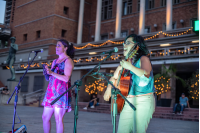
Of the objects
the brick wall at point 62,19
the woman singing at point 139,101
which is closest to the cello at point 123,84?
the woman singing at point 139,101

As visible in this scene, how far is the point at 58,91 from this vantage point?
3.58 m

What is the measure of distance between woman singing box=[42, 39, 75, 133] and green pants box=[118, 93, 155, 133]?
1.05 metres

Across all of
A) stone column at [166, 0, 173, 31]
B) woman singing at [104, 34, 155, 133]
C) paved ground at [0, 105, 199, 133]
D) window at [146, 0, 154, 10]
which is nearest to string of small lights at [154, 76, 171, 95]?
paved ground at [0, 105, 199, 133]

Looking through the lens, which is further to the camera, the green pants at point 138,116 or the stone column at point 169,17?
the stone column at point 169,17

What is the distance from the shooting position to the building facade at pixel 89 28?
883 inches

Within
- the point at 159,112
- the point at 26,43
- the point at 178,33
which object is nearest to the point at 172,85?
the point at 159,112

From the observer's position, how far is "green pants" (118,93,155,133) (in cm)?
282

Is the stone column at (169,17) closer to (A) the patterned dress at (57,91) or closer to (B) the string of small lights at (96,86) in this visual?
(B) the string of small lights at (96,86)

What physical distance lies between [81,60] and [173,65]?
9.70m

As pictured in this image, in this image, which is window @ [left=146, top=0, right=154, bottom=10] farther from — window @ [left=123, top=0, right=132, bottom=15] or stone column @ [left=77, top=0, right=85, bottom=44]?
stone column @ [left=77, top=0, right=85, bottom=44]

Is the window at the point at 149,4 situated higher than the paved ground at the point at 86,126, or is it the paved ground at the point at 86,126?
the window at the point at 149,4

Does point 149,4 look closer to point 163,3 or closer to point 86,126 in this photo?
point 163,3

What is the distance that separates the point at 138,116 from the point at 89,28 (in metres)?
32.6

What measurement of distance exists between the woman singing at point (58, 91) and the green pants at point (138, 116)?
105cm
